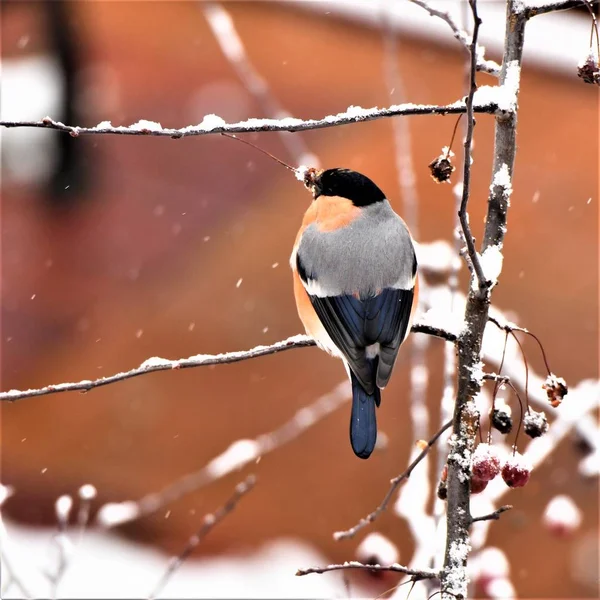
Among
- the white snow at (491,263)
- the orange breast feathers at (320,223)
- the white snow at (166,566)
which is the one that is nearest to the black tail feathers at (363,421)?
the orange breast feathers at (320,223)

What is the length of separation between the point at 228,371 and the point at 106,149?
3.80m

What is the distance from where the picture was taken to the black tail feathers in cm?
237

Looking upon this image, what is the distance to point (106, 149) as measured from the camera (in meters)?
9.52

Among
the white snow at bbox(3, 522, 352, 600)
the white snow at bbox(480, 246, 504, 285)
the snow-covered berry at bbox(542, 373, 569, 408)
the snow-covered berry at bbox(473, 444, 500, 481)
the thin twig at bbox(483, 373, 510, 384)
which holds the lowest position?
the white snow at bbox(3, 522, 352, 600)

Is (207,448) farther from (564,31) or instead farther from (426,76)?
(564,31)

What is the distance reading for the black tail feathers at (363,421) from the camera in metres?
2.37

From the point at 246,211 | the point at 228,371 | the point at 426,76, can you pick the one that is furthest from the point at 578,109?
the point at 228,371

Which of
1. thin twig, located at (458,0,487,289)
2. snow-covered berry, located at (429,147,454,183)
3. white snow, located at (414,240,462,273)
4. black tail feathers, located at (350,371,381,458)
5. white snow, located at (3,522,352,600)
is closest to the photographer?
thin twig, located at (458,0,487,289)

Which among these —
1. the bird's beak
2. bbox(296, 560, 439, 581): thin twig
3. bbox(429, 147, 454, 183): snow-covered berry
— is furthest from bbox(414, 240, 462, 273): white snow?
bbox(296, 560, 439, 581): thin twig

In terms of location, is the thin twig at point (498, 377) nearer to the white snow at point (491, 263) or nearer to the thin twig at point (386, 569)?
the white snow at point (491, 263)

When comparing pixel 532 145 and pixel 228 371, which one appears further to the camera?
pixel 532 145

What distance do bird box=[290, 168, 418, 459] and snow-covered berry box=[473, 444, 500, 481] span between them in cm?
54

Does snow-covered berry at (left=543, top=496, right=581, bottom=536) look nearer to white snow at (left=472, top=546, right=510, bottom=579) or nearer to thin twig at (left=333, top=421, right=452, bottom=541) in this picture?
white snow at (left=472, top=546, right=510, bottom=579)

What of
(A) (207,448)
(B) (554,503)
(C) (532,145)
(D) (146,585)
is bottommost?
(D) (146,585)
